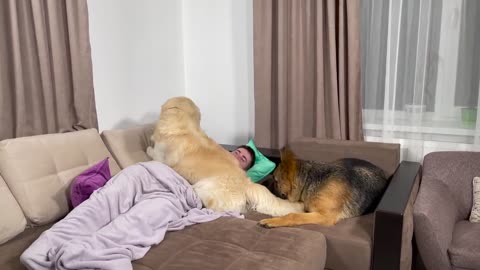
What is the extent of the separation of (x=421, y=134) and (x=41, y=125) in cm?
231

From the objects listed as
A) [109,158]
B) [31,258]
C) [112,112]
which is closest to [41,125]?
[109,158]

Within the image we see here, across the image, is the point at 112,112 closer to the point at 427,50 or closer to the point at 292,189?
the point at 292,189

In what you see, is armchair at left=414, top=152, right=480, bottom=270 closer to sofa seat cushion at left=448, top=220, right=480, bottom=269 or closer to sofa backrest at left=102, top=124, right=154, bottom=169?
sofa seat cushion at left=448, top=220, right=480, bottom=269

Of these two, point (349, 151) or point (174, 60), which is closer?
point (349, 151)

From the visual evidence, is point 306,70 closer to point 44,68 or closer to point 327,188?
point 327,188

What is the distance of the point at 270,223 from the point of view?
5.87ft

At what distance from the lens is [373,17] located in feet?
8.21

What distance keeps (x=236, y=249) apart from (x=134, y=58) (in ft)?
5.74

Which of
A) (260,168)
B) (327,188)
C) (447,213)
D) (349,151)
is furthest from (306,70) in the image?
(447,213)

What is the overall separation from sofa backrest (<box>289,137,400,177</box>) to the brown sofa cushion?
80 centimetres

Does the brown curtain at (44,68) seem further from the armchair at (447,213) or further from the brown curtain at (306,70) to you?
the armchair at (447,213)

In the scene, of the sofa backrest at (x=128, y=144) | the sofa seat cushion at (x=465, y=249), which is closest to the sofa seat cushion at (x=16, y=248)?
the sofa backrest at (x=128, y=144)

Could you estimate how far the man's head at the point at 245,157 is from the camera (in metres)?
2.47

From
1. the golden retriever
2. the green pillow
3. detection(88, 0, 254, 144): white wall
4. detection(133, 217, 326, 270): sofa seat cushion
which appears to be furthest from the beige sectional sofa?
detection(88, 0, 254, 144): white wall
